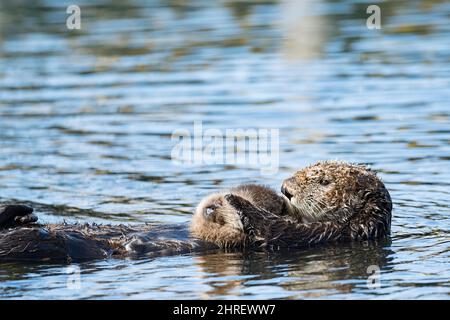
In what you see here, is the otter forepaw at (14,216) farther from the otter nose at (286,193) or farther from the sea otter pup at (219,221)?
the otter nose at (286,193)

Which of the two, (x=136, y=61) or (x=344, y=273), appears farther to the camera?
(x=136, y=61)

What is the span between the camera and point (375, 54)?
52.2 feet

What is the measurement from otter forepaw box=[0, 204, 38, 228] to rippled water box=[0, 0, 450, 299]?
440 millimetres

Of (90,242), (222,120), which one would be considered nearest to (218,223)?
(90,242)

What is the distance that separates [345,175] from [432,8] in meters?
13.3

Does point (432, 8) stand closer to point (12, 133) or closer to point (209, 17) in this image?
point (209, 17)

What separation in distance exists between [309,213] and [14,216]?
2.16 meters

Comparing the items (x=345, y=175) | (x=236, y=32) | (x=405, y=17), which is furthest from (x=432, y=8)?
(x=345, y=175)

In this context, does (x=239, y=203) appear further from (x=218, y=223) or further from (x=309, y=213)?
(x=309, y=213)

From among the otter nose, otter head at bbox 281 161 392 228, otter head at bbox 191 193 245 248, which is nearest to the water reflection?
otter head at bbox 191 193 245 248

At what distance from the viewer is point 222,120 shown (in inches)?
483

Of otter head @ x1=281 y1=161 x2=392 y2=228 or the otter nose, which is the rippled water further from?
the otter nose
